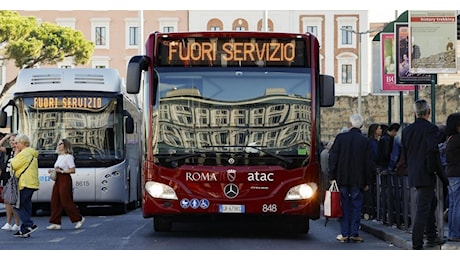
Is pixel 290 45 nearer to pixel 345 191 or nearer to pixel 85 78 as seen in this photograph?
pixel 345 191

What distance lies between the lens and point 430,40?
18.4m

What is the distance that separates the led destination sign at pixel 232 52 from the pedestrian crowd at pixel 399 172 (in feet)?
4.41

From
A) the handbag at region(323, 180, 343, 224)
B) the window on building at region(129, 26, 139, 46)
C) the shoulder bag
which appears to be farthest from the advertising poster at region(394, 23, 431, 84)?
the window on building at region(129, 26, 139, 46)

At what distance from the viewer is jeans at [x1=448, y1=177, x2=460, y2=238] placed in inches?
556

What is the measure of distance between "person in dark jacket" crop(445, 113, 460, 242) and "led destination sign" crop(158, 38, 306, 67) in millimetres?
2848

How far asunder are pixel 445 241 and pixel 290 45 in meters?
3.83

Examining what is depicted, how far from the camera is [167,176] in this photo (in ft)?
52.3

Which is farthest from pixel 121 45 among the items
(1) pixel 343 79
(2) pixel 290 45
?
(2) pixel 290 45

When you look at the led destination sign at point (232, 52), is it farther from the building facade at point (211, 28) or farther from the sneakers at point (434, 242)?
the building facade at point (211, 28)

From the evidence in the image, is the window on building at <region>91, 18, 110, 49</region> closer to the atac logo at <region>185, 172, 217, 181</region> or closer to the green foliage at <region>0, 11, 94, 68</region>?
the green foliage at <region>0, 11, 94, 68</region>

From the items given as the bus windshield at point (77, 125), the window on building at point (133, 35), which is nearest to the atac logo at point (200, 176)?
the bus windshield at point (77, 125)

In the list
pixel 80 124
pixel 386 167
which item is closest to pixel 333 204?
pixel 386 167

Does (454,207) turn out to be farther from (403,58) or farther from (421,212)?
(403,58)

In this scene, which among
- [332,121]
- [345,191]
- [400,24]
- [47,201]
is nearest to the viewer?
[345,191]
